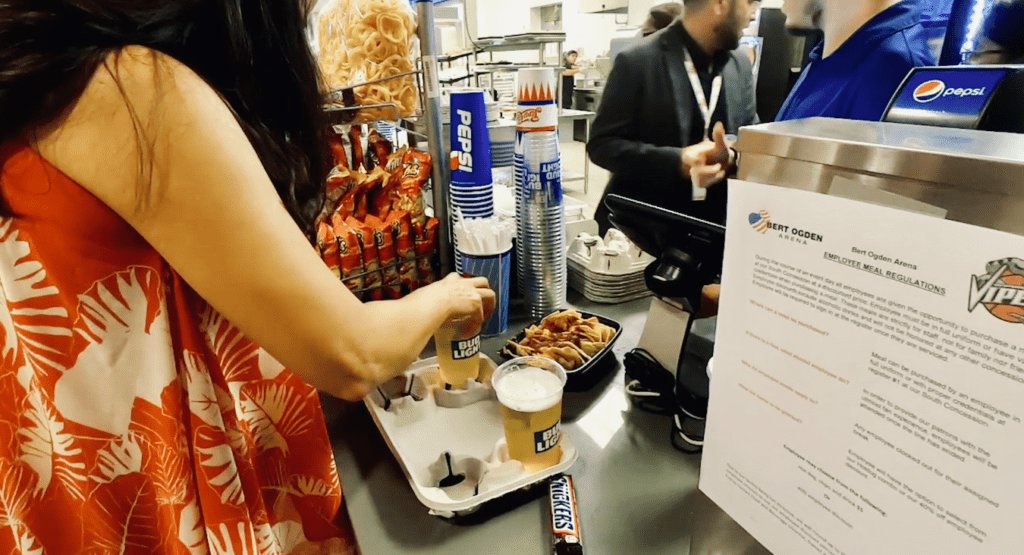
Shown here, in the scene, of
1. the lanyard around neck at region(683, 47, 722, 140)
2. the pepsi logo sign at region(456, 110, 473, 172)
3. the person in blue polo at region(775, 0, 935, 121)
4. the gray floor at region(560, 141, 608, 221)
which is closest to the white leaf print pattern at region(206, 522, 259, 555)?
the pepsi logo sign at region(456, 110, 473, 172)

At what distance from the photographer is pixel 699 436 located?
0.84m

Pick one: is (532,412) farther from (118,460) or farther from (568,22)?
(568,22)

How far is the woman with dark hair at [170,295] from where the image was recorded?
0.50 m

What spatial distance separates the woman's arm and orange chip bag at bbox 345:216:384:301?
1.95ft

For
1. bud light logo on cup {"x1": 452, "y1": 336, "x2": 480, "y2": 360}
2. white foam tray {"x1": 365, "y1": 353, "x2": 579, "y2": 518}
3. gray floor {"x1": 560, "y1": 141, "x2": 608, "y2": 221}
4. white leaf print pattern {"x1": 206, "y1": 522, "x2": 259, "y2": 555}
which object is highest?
bud light logo on cup {"x1": 452, "y1": 336, "x2": 480, "y2": 360}

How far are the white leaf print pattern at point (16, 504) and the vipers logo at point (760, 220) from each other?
82cm

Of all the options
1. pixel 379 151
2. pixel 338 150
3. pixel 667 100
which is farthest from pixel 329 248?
pixel 667 100

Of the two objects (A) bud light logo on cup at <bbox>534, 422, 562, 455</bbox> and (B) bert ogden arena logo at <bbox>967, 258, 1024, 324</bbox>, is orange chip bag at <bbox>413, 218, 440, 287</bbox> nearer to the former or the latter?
(A) bud light logo on cup at <bbox>534, 422, 562, 455</bbox>

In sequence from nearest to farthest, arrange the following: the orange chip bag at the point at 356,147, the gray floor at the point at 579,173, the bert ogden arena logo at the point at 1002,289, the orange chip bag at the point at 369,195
→ the bert ogden arena logo at the point at 1002,289 < the orange chip bag at the point at 369,195 < the orange chip bag at the point at 356,147 < the gray floor at the point at 579,173

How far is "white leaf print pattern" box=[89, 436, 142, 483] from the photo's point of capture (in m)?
0.67

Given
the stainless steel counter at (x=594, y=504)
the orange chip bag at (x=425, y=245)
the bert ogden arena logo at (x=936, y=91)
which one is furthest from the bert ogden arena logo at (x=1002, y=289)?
the orange chip bag at (x=425, y=245)

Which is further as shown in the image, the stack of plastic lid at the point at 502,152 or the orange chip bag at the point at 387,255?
the stack of plastic lid at the point at 502,152

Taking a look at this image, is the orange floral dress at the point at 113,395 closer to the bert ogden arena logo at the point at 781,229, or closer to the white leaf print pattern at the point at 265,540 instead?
the white leaf print pattern at the point at 265,540

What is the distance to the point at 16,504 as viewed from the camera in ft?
2.13
